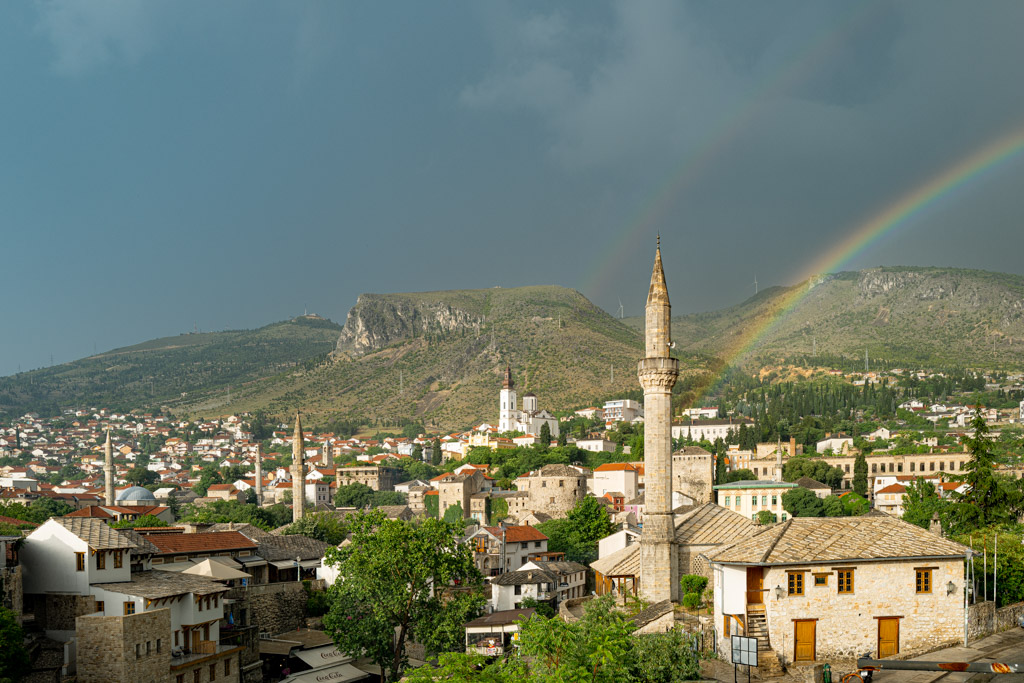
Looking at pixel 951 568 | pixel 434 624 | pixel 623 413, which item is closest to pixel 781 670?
pixel 951 568

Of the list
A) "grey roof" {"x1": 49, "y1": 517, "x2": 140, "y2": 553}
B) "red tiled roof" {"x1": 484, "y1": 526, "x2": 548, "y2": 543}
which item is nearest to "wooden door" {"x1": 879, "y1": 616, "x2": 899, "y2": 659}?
"grey roof" {"x1": 49, "y1": 517, "x2": 140, "y2": 553}

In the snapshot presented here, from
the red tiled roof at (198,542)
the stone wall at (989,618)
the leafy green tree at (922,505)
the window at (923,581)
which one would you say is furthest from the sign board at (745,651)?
the leafy green tree at (922,505)

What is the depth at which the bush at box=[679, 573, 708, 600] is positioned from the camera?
104 feet

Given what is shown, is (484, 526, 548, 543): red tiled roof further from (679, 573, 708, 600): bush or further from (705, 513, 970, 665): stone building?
(705, 513, 970, 665): stone building

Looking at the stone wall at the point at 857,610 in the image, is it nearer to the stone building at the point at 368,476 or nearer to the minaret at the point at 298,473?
the minaret at the point at 298,473

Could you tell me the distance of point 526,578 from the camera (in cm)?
4778

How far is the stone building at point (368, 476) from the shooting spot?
123 m

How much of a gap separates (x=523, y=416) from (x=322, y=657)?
4540 inches

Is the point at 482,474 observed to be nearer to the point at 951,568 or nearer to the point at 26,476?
the point at 26,476

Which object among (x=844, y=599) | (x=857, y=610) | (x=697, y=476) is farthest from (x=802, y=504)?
(x=844, y=599)

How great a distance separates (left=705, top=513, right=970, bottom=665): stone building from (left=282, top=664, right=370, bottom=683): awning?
18.1m

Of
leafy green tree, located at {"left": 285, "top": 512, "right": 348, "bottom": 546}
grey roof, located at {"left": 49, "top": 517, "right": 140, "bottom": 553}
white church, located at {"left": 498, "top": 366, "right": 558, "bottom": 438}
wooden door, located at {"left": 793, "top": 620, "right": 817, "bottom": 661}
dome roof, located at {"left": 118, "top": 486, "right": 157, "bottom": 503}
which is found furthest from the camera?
white church, located at {"left": 498, "top": 366, "right": 558, "bottom": 438}

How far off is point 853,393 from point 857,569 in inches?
5259

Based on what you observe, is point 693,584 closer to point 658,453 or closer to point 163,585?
point 658,453
